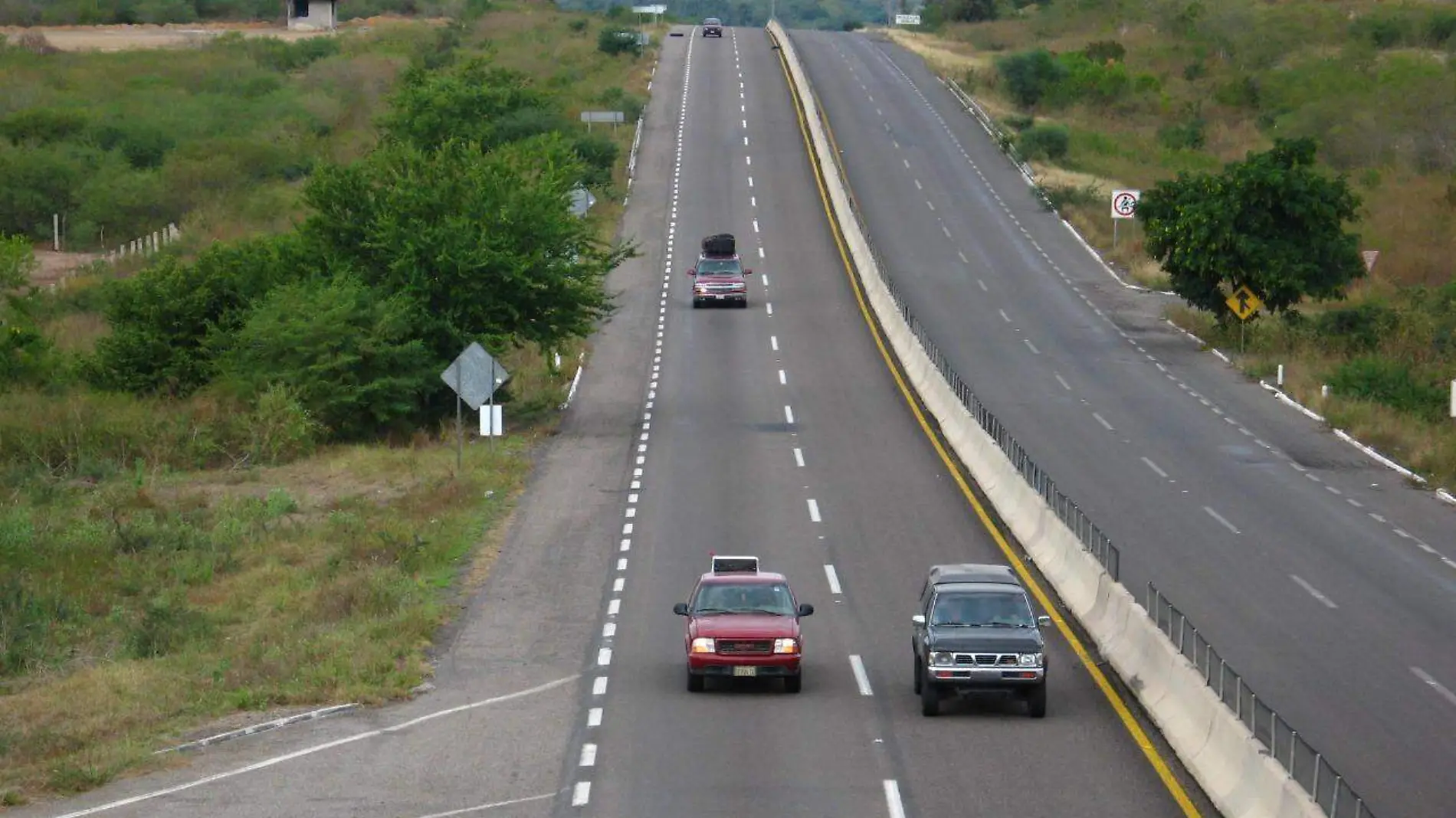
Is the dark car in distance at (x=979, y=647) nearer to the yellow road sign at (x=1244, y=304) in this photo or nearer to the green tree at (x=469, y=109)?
the yellow road sign at (x=1244, y=304)

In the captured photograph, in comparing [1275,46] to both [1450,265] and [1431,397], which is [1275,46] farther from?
[1431,397]

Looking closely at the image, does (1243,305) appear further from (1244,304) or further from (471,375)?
(471,375)

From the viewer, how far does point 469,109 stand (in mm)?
79750

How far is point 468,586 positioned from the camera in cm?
2916

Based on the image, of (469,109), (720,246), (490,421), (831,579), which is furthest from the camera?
(469,109)

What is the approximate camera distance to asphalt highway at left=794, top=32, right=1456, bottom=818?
23.0m

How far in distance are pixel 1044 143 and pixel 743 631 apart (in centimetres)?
7564

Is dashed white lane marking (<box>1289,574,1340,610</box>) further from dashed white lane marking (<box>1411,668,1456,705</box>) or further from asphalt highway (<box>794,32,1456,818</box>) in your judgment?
dashed white lane marking (<box>1411,668,1456,705</box>)

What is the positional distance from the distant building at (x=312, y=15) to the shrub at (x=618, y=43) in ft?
128

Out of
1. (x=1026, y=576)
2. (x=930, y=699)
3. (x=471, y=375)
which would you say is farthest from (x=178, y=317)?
(x=930, y=699)

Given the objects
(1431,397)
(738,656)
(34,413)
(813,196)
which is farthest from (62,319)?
(738,656)

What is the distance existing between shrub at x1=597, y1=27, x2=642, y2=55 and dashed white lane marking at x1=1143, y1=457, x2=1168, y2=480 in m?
88.4

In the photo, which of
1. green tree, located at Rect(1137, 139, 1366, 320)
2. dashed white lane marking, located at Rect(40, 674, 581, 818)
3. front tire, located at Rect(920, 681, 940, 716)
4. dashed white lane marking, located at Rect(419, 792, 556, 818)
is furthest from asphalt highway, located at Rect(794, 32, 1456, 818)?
dashed white lane marking, located at Rect(40, 674, 581, 818)

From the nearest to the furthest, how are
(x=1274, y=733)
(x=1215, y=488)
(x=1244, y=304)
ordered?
(x=1274, y=733) < (x=1215, y=488) < (x=1244, y=304)
